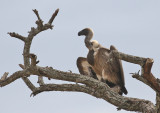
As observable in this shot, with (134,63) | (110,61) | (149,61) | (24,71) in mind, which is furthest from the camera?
(110,61)

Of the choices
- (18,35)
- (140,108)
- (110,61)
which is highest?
(110,61)

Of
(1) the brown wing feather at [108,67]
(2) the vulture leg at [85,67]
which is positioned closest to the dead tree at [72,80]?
(1) the brown wing feather at [108,67]

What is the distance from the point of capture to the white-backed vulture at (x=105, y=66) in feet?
36.2

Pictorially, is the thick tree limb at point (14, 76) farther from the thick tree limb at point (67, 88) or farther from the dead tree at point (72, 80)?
→ the thick tree limb at point (67, 88)

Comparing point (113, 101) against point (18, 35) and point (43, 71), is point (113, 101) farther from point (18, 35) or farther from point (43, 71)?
point (18, 35)

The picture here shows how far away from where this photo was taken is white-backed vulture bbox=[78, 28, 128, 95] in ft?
36.2

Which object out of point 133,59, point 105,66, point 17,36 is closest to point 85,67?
point 105,66

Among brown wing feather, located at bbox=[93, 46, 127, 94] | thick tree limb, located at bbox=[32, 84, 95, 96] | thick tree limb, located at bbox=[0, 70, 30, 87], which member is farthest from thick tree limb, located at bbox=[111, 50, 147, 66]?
brown wing feather, located at bbox=[93, 46, 127, 94]

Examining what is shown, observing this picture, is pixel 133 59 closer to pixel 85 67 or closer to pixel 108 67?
pixel 108 67

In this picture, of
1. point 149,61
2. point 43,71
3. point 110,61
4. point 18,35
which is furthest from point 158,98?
point 110,61

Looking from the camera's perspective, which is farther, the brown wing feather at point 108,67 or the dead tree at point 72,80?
the brown wing feather at point 108,67

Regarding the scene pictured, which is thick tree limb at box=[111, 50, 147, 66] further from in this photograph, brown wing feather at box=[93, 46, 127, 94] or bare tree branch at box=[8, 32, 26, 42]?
brown wing feather at box=[93, 46, 127, 94]

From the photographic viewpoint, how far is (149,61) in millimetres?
6285

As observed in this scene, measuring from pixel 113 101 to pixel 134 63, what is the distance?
2.49ft
